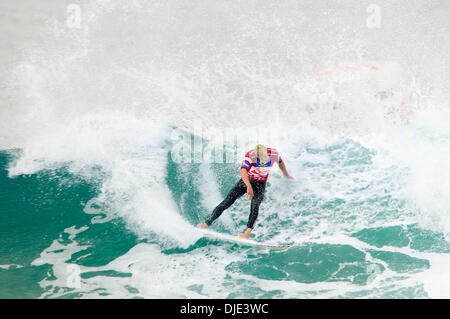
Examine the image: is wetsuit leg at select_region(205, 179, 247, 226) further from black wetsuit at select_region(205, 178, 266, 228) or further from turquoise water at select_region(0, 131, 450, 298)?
turquoise water at select_region(0, 131, 450, 298)

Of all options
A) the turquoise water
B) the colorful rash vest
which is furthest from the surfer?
the turquoise water

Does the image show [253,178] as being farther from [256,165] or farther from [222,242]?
[222,242]

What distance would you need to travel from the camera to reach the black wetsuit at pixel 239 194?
4.59 metres

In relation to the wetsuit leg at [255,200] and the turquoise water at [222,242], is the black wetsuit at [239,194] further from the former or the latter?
the turquoise water at [222,242]

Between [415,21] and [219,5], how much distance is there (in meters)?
4.57

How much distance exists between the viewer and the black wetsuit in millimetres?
4590

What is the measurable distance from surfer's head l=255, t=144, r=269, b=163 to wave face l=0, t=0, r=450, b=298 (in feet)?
3.20

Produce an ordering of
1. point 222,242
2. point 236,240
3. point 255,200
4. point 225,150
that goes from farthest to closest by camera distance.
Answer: point 225,150
point 222,242
point 255,200
point 236,240

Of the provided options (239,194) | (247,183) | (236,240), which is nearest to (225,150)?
(239,194)

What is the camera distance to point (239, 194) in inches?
188

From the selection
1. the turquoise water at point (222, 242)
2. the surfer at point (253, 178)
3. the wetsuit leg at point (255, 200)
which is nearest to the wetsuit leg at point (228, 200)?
the surfer at point (253, 178)

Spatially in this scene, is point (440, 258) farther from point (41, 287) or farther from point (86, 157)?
point (86, 157)

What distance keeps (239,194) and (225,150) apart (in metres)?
1.77

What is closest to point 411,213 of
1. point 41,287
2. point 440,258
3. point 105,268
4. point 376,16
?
point 440,258
